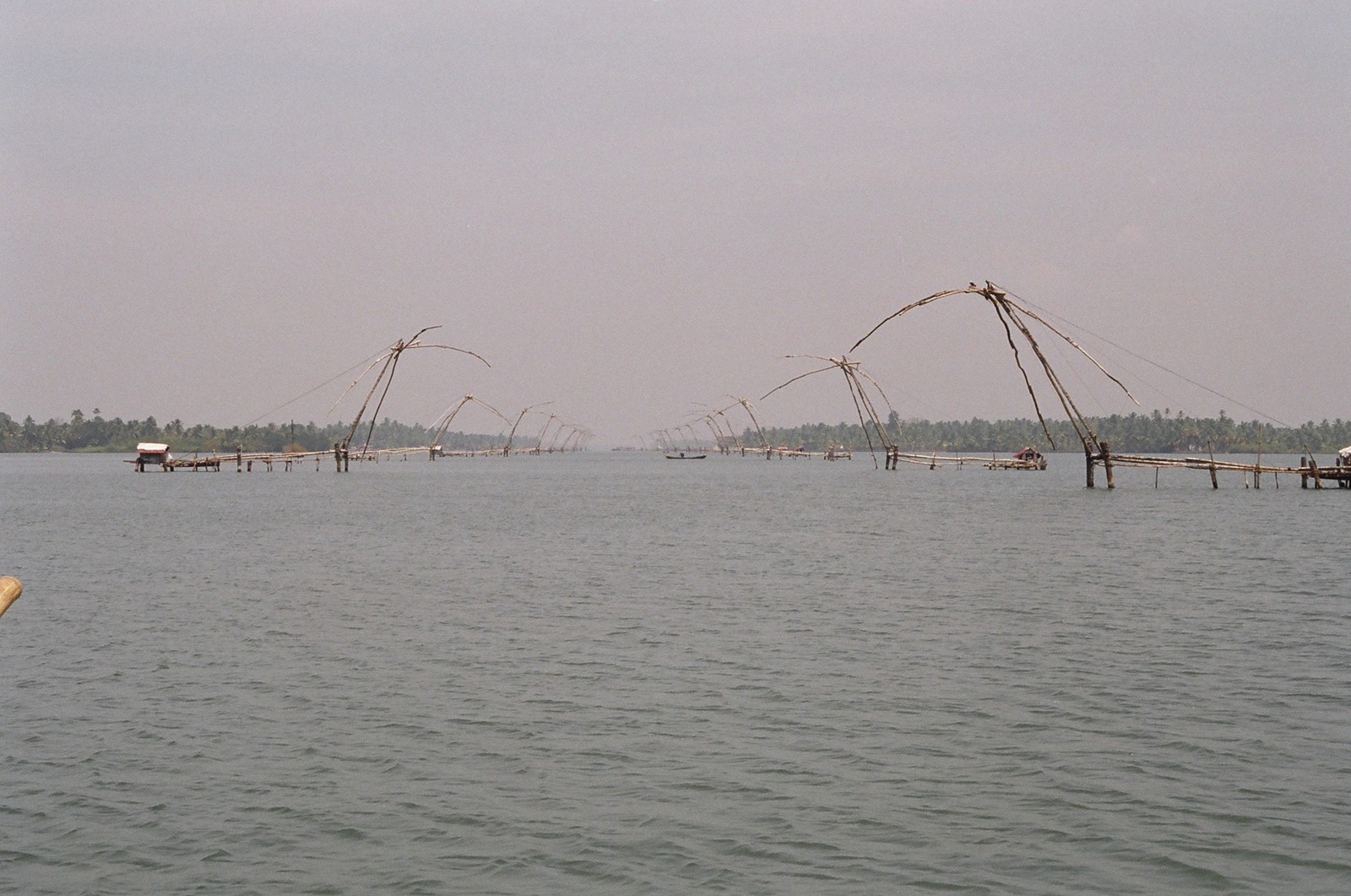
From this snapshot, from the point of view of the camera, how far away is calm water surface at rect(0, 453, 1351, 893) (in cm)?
938

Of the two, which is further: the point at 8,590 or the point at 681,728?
the point at 681,728

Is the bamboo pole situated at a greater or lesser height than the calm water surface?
greater

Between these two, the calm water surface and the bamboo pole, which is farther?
the calm water surface

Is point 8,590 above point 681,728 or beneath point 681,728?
above

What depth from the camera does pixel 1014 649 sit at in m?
18.3

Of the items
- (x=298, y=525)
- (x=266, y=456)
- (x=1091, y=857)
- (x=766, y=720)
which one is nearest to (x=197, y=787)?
(x=766, y=720)

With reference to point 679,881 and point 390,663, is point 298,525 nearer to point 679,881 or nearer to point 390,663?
point 390,663

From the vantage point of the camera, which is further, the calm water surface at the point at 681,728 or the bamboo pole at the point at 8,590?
the calm water surface at the point at 681,728

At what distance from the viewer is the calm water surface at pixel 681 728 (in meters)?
9.38

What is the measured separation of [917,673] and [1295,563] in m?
19.3

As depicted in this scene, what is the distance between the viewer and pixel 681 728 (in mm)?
13344

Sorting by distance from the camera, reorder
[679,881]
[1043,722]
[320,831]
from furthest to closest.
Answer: [1043,722] < [320,831] < [679,881]

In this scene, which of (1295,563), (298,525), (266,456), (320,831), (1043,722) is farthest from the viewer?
(266,456)

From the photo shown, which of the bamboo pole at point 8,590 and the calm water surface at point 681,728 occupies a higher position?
the bamboo pole at point 8,590
